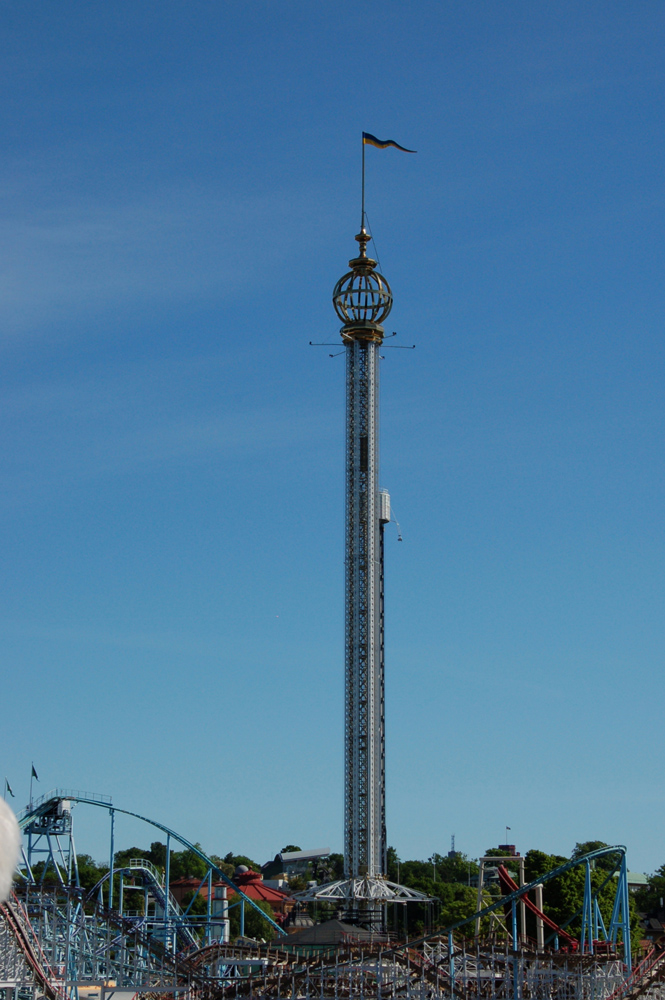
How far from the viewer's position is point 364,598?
7262 centimetres

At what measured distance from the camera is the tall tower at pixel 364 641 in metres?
69.3

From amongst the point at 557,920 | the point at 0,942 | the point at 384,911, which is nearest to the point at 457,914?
the point at 557,920

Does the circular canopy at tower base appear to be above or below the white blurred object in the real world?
below

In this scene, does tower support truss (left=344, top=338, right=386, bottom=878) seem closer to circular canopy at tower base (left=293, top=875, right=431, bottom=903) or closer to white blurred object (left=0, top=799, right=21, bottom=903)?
circular canopy at tower base (left=293, top=875, right=431, bottom=903)

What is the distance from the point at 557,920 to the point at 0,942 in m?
44.7

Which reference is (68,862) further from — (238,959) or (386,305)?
(386,305)

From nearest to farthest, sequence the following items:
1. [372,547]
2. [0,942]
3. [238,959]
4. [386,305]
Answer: [0,942], [238,959], [372,547], [386,305]

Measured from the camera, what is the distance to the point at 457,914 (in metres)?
99.6

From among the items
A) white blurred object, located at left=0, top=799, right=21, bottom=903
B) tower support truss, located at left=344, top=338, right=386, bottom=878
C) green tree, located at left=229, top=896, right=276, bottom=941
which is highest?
tower support truss, located at left=344, top=338, right=386, bottom=878

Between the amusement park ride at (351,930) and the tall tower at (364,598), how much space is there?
0.27 feet

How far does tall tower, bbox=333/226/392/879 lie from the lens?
7044cm

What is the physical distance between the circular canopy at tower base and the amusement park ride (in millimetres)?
91

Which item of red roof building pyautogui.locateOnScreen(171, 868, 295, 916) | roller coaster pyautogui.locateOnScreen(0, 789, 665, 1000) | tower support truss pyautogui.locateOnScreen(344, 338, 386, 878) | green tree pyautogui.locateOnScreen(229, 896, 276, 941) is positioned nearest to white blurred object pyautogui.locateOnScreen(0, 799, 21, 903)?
roller coaster pyautogui.locateOnScreen(0, 789, 665, 1000)

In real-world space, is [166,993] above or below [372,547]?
below
